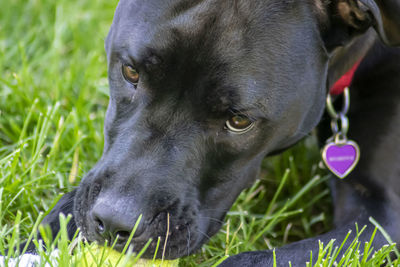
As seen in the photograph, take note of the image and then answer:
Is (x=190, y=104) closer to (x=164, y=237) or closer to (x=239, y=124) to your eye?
(x=239, y=124)

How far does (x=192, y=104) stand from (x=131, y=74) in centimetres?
30

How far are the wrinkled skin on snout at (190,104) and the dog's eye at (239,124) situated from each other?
2 centimetres

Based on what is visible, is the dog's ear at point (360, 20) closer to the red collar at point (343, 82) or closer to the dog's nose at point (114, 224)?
the red collar at point (343, 82)

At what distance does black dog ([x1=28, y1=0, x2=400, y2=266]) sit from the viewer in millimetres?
2514

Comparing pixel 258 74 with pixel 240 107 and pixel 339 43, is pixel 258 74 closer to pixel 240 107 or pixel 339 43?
pixel 240 107

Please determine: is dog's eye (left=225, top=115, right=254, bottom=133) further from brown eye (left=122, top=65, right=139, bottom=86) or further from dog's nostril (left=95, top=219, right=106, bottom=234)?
dog's nostril (left=95, top=219, right=106, bottom=234)

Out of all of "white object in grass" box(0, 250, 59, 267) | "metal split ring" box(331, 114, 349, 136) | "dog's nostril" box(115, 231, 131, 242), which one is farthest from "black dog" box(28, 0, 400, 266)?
"metal split ring" box(331, 114, 349, 136)

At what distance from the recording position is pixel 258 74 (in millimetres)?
2592

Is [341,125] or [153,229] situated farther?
[341,125]

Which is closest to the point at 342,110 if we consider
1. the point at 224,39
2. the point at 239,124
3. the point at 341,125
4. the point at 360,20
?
the point at 341,125

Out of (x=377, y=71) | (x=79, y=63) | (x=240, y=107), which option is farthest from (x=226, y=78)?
(x=79, y=63)

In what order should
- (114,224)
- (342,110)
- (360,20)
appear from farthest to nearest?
1. (342,110)
2. (360,20)
3. (114,224)

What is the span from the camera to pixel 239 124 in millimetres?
2613

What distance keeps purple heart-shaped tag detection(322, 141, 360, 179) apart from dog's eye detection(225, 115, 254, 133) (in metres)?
0.69
